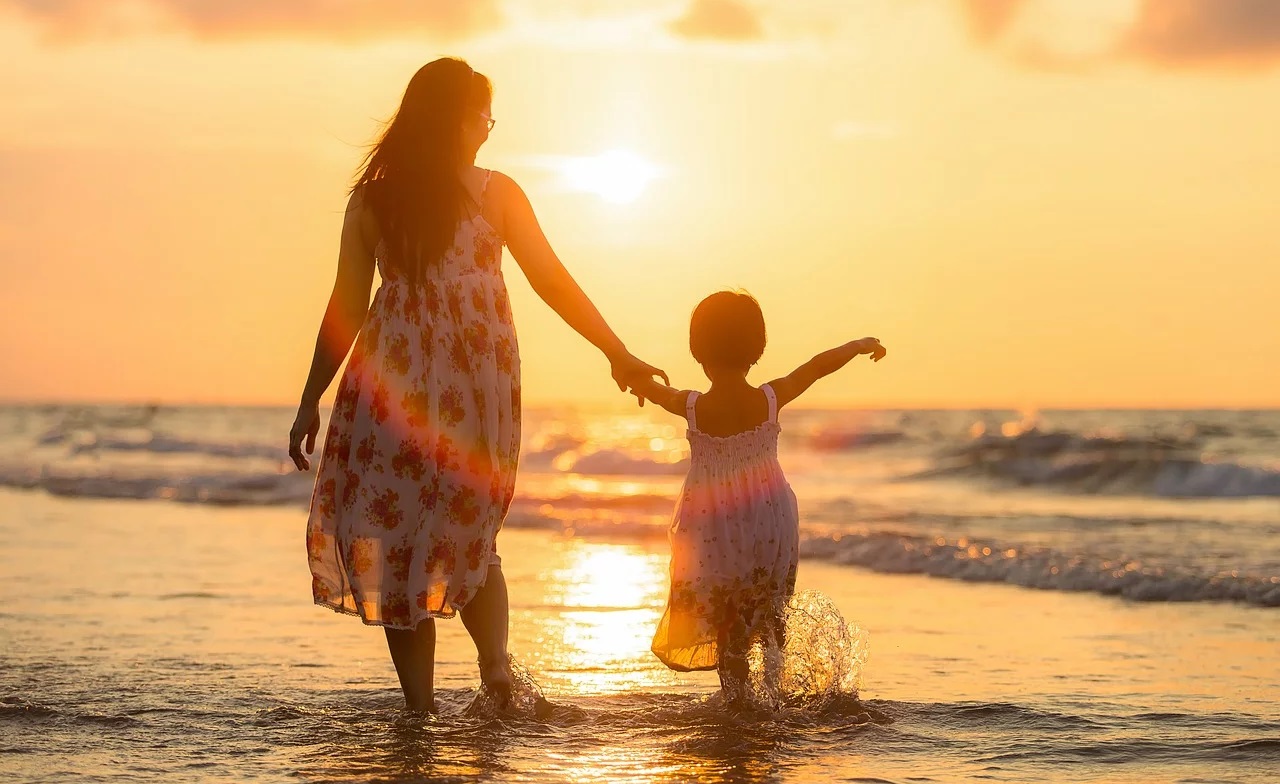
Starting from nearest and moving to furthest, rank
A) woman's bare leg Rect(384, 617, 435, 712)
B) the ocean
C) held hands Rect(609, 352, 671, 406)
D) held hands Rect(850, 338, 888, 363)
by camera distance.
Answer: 1. the ocean
2. woman's bare leg Rect(384, 617, 435, 712)
3. held hands Rect(609, 352, 671, 406)
4. held hands Rect(850, 338, 888, 363)

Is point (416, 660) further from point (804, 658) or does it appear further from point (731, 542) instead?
point (804, 658)

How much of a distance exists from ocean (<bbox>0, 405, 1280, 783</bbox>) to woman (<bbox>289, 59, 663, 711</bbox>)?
0.53 m

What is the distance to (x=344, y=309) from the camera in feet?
14.0

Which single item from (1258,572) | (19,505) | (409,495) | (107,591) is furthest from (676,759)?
(19,505)

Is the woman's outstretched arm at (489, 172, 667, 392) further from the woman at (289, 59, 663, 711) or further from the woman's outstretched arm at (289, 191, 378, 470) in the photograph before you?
the woman's outstretched arm at (289, 191, 378, 470)

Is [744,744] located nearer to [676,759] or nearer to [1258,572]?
[676,759]

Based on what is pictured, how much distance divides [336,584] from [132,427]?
165 ft

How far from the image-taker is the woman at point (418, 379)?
Result: 4.18 metres

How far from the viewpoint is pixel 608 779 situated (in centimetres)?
371

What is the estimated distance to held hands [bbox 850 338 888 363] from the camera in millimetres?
4562

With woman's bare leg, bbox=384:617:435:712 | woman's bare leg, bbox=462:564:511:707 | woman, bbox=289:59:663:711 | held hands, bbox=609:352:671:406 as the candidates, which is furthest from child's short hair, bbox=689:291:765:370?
woman's bare leg, bbox=384:617:435:712

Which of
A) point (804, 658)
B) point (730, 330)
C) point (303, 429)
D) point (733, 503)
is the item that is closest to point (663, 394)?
point (730, 330)

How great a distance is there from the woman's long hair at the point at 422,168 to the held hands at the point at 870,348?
1369mm


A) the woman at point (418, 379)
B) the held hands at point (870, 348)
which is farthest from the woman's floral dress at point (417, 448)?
the held hands at point (870, 348)
